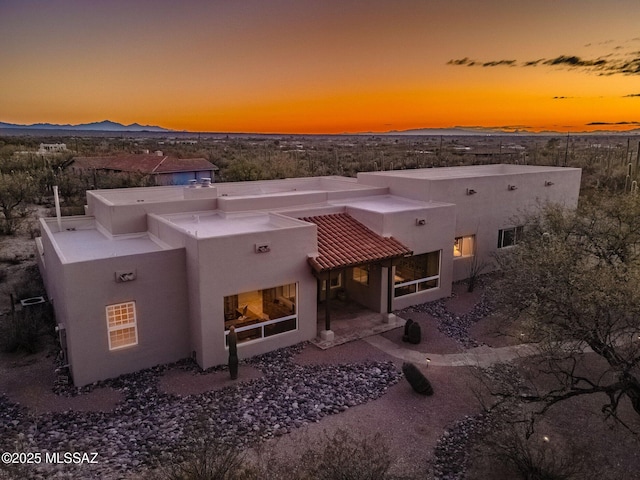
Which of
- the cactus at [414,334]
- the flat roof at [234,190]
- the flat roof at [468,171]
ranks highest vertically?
the flat roof at [468,171]

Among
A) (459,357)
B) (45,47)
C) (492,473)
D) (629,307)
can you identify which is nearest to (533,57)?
(459,357)

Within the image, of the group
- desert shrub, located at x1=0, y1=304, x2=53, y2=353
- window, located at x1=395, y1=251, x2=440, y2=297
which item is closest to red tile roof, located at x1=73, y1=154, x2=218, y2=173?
desert shrub, located at x1=0, y1=304, x2=53, y2=353

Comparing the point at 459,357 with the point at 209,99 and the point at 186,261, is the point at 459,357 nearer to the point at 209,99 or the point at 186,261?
the point at 186,261

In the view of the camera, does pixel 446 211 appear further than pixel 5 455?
Yes

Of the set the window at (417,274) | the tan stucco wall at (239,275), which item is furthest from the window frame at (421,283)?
the tan stucco wall at (239,275)

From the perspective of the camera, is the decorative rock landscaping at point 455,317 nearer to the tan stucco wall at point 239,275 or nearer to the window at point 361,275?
the window at point 361,275

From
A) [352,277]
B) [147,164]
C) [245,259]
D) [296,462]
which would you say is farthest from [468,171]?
[147,164]

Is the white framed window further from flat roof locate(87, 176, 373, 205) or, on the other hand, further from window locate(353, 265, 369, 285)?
flat roof locate(87, 176, 373, 205)
